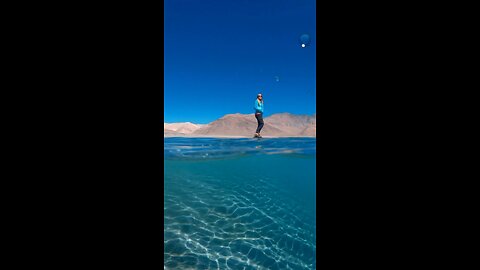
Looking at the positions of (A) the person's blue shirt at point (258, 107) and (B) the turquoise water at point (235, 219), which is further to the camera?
(A) the person's blue shirt at point (258, 107)

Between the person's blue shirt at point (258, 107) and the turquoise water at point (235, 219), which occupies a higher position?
the person's blue shirt at point (258, 107)

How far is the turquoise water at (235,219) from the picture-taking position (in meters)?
7.87

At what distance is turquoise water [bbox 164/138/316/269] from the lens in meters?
7.87

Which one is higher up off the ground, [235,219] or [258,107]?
[258,107]

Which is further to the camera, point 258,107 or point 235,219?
point 258,107

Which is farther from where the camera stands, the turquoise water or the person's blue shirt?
the person's blue shirt

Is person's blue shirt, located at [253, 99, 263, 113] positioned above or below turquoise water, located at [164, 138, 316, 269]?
above

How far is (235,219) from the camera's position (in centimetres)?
1045
